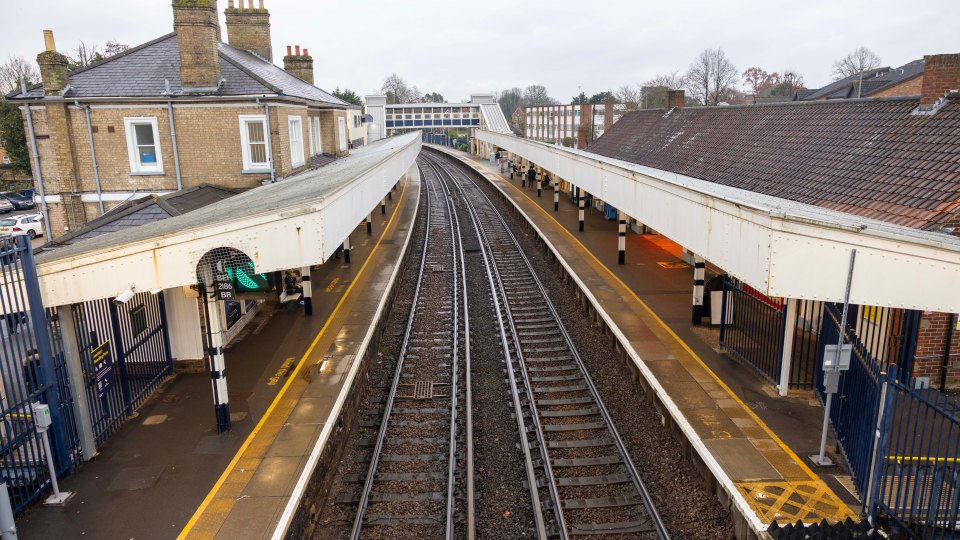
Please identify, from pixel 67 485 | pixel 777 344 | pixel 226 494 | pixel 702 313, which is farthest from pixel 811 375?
pixel 67 485

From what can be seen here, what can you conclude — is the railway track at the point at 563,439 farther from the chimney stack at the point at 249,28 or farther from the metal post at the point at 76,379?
the chimney stack at the point at 249,28

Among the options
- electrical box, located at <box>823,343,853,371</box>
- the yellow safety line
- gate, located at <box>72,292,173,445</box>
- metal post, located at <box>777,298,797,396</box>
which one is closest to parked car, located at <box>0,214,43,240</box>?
gate, located at <box>72,292,173,445</box>

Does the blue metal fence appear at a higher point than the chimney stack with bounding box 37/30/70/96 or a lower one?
lower

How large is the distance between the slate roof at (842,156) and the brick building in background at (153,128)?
1297cm

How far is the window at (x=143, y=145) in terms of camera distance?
17.1m

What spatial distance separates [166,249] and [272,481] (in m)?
3.40

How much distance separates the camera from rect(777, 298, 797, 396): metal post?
10.0 meters

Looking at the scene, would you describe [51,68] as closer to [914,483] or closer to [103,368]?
[103,368]

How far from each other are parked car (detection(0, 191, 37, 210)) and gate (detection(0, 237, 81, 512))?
36800 mm

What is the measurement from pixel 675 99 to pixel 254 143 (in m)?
20.6

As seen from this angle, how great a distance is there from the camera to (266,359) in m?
12.5

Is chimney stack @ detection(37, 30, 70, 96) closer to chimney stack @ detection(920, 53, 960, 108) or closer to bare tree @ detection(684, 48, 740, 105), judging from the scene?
chimney stack @ detection(920, 53, 960, 108)

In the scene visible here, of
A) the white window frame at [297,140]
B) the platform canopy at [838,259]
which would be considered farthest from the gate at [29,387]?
the white window frame at [297,140]

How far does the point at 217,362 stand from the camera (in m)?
9.16
